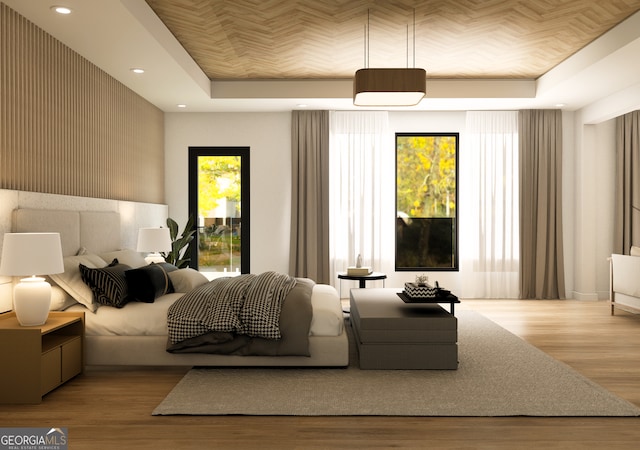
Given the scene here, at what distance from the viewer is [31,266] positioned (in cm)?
328

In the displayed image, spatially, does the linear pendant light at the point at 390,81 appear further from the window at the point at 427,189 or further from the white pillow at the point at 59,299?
the white pillow at the point at 59,299

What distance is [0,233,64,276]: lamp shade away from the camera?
128 inches

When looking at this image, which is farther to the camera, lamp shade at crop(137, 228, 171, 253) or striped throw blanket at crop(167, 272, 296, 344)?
lamp shade at crop(137, 228, 171, 253)

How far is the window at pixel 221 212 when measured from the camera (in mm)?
7605

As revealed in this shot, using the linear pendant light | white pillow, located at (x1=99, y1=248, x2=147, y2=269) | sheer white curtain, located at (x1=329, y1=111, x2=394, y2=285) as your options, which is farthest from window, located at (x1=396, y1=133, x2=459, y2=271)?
white pillow, located at (x1=99, y1=248, x2=147, y2=269)

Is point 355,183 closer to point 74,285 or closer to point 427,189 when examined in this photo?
point 427,189

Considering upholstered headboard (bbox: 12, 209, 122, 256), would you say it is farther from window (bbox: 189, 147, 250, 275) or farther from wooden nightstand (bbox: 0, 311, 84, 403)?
window (bbox: 189, 147, 250, 275)

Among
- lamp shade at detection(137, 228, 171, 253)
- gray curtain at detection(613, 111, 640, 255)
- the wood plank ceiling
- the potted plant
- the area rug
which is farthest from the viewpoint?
gray curtain at detection(613, 111, 640, 255)

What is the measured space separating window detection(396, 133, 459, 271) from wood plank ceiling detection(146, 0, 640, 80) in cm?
143

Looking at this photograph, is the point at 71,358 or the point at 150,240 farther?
the point at 150,240

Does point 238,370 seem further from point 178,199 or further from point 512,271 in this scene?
point 512,271

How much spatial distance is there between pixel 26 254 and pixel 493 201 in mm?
6051

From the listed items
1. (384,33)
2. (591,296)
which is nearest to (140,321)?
(384,33)

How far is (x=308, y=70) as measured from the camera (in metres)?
6.34
